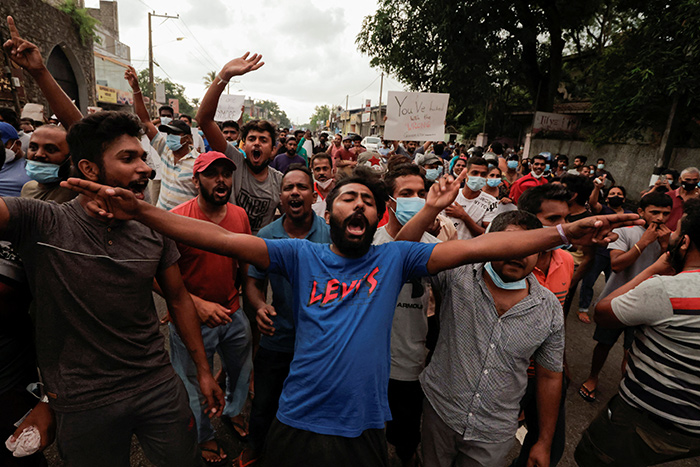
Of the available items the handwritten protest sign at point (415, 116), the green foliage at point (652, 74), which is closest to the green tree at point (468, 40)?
the green foliage at point (652, 74)

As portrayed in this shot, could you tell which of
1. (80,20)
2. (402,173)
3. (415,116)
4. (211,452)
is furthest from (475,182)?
(80,20)

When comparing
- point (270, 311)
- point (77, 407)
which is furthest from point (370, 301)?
point (77, 407)

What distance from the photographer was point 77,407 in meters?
1.63

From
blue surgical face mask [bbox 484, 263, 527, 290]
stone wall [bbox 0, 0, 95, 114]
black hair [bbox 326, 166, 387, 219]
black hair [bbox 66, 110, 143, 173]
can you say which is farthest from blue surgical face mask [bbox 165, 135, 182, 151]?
stone wall [bbox 0, 0, 95, 114]

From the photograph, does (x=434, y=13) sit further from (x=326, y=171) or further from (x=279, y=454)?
(x=279, y=454)

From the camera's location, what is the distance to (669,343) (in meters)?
1.90

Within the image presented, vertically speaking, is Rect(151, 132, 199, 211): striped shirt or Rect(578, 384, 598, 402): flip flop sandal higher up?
Rect(151, 132, 199, 211): striped shirt

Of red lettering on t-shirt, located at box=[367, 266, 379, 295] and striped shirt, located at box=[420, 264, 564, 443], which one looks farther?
striped shirt, located at box=[420, 264, 564, 443]

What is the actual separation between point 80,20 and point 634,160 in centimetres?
2477

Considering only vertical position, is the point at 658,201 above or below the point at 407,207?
above

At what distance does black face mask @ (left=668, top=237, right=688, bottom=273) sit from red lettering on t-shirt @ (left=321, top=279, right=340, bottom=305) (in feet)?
6.30

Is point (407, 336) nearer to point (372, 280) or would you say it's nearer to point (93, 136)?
point (372, 280)

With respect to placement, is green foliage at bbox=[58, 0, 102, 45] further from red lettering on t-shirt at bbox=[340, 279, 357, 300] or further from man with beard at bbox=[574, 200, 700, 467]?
man with beard at bbox=[574, 200, 700, 467]

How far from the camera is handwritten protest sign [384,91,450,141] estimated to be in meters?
6.61
